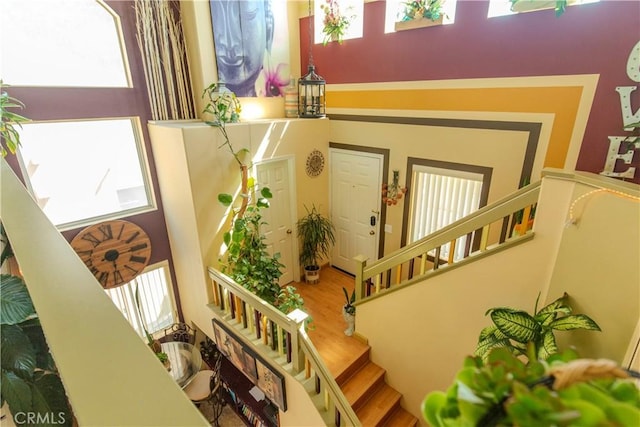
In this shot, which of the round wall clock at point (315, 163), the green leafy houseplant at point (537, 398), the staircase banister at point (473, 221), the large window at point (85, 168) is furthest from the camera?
the round wall clock at point (315, 163)

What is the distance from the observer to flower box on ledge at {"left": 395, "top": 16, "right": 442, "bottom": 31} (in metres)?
3.47

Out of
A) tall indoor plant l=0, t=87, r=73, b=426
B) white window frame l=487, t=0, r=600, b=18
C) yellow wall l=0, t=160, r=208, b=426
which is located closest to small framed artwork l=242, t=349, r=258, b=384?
tall indoor plant l=0, t=87, r=73, b=426

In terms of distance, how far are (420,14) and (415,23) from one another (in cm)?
10

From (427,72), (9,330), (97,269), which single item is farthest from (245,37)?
(9,330)

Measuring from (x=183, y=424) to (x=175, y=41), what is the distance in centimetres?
431

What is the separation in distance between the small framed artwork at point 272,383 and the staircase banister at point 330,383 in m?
0.62

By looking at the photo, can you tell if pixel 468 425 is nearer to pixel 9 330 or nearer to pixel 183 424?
pixel 183 424

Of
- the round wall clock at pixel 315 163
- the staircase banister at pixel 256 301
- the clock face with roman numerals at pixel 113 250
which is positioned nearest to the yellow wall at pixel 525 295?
the staircase banister at pixel 256 301

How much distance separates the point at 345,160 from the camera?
16.0 feet

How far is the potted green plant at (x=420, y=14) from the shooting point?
134 inches

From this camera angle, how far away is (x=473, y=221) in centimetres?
253

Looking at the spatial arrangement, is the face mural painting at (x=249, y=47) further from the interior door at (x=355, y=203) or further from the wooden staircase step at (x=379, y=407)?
the wooden staircase step at (x=379, y=407)

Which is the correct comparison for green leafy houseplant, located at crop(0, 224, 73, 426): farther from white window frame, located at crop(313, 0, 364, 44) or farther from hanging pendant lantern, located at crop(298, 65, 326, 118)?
white window frame, located at crop(313, 0, 364, 44)

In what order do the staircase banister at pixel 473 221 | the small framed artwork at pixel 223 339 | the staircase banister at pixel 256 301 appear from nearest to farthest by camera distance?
the staircase banister at pixel 473 221
the staircase banister at pixel 256 301
the small framed artwork at pixel 223 339
